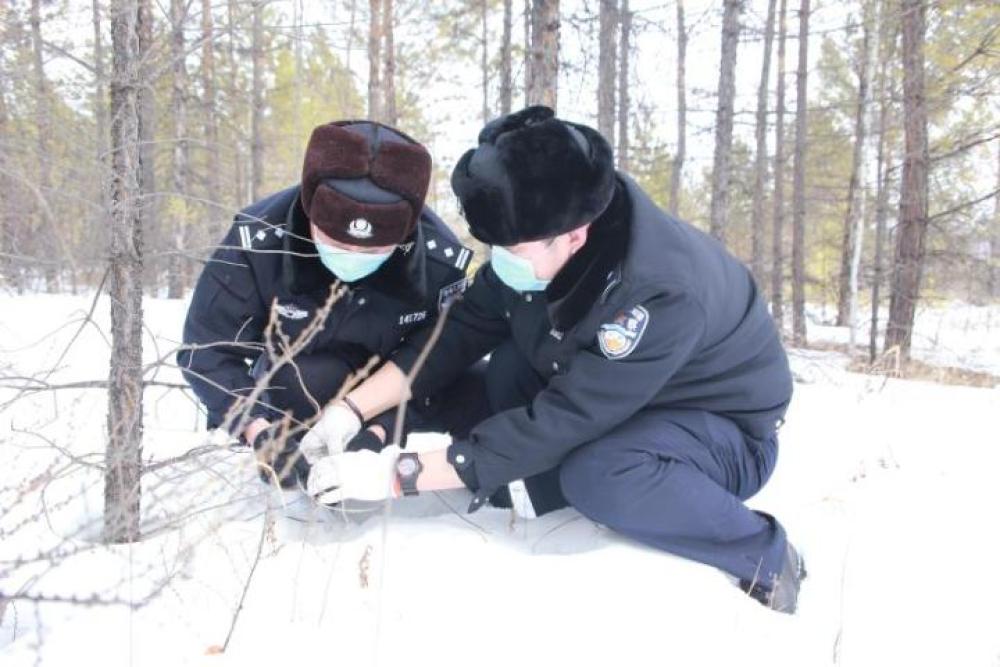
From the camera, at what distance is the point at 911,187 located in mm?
7219

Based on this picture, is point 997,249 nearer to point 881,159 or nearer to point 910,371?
point 881,159

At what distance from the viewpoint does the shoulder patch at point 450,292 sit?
2.40m

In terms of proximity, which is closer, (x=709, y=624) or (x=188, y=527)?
(x=709, y=624)

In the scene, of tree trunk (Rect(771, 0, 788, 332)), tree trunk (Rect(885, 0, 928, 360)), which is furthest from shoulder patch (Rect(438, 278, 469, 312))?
tree trunk (Rect(771, 0, 788, 332))

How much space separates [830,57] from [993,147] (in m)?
4.11

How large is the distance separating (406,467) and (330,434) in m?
0.38

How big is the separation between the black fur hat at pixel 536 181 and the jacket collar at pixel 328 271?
496 mm

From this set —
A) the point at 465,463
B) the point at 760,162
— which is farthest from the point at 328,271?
the point at 760,162

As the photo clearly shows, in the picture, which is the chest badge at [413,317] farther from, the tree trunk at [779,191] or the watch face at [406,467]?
the tree trunk at [779,191]

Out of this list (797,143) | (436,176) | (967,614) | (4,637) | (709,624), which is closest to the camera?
(4,637)

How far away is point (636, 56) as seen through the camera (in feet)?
16.9

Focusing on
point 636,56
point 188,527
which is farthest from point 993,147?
point 188,527

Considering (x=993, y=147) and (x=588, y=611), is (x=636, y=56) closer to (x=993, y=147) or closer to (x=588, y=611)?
(x=588, y=611)

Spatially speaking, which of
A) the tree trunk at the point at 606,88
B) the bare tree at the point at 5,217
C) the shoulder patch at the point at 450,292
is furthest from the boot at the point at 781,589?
the tree trunk at the point at 606,88
